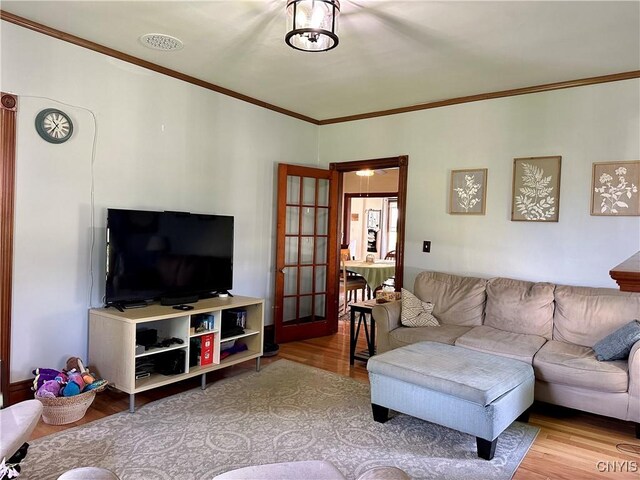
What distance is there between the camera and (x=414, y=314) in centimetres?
382

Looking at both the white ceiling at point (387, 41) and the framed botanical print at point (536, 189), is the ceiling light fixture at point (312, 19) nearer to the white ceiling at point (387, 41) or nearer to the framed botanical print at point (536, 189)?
the white ceiling at point (387, 41)

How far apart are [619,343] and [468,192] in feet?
6.23

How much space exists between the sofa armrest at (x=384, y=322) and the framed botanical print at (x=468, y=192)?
1.26 m

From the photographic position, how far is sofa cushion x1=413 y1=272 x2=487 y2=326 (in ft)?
12.6

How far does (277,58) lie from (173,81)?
3.34 feet

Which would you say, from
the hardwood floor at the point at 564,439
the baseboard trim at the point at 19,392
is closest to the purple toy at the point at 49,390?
the hardwood floor at the point at 564,439

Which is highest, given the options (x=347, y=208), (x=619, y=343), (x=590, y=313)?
(x=347, y=208)

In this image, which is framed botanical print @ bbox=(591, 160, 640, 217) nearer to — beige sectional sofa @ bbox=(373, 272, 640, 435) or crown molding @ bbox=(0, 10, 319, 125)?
beige sectional sofa @ bbox=(373, 272, 640, 435)

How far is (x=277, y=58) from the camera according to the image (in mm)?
3402

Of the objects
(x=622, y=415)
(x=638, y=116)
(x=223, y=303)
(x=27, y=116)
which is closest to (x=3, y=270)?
(x=27, y=116)

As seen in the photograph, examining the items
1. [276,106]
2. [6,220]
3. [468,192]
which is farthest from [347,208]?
[6,220]

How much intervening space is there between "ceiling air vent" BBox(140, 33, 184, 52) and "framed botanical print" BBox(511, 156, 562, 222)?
9.94 ft

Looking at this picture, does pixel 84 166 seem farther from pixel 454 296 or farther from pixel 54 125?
pixel 454 296

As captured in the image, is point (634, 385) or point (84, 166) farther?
point (84, 166)
